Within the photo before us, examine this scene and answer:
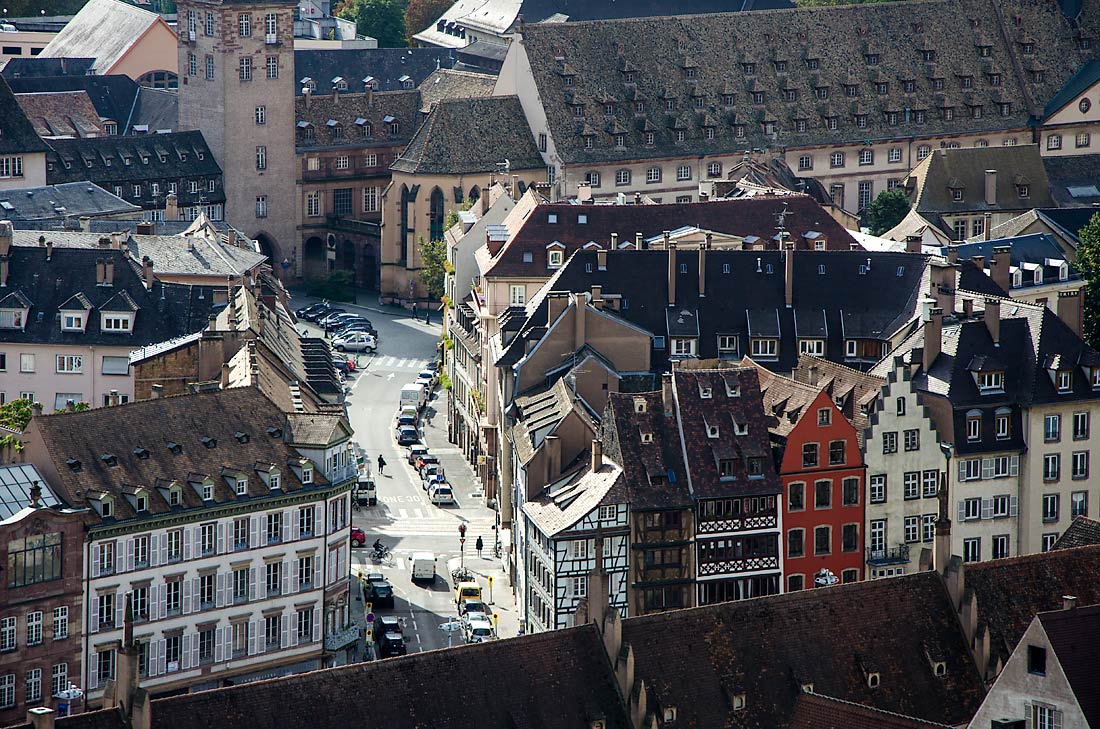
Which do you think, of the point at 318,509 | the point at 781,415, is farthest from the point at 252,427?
the point at 781,415

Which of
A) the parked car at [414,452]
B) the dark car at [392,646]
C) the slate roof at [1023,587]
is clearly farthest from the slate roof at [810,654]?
the parked car at [414,452]

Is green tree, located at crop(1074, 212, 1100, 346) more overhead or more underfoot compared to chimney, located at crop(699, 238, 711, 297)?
more underfoot

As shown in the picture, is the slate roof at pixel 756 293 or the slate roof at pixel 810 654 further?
the slate roof at pixel 756 293

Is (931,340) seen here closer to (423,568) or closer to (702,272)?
(702,272)

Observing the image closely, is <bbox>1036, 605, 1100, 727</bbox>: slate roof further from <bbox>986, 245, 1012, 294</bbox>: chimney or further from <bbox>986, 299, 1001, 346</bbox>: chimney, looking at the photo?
<bbox>986, 245, 1012, 294</bbox>: chimney

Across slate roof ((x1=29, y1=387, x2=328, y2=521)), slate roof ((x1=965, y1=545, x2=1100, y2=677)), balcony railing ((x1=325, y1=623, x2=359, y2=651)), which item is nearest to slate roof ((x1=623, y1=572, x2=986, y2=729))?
slate roof ((x1=965, y1=545, x2=1100, y2=677))

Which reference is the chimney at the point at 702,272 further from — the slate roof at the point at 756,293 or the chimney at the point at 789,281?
the chimney at the point at 789,281

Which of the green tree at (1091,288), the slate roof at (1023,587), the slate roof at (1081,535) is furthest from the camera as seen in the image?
the green tree at (1091,288)
